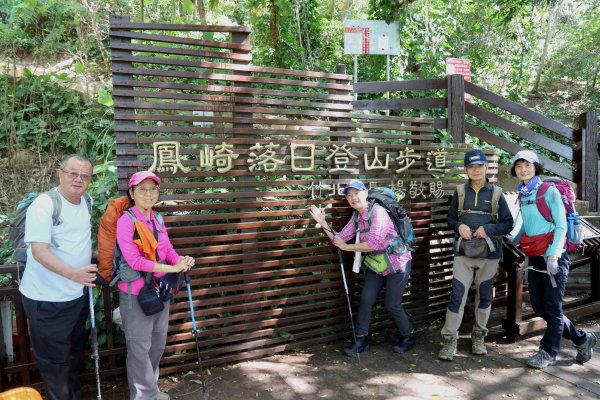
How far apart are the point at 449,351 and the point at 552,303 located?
1100mm

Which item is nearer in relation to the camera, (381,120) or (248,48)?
(248,48)

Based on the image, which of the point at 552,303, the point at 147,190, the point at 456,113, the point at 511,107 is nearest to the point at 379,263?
the point at 552,303

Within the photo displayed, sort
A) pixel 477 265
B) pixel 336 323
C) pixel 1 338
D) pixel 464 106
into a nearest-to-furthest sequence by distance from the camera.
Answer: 1. pixel 1 338
2. pixel 477 265
3. pixel 336 323
4. pixel 464 106

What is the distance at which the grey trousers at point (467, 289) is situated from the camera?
14.3 feet

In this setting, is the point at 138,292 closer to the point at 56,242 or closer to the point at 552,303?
the point at 56,242

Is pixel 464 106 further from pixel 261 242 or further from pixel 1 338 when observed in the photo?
pixel 1 338

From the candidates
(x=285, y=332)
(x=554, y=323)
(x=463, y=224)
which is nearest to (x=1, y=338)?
(x=285, y=332)

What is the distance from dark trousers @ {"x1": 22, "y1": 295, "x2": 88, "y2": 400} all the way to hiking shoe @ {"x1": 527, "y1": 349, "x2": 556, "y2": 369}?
13.5 ft

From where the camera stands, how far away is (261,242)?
432 centimetres

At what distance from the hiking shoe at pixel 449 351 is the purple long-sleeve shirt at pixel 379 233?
3.07ft

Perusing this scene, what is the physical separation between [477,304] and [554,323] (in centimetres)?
71

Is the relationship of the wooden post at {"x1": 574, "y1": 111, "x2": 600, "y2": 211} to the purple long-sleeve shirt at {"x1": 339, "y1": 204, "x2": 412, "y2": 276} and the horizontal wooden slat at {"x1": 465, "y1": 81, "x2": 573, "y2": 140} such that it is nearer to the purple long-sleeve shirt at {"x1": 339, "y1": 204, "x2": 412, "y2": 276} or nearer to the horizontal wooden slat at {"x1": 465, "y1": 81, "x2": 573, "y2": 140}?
the horizontal wooden slat at {"x1": 465, "y1": 81, "x2": 573, "y2": 140}

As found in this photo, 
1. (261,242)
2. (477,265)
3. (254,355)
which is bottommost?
(254,355)

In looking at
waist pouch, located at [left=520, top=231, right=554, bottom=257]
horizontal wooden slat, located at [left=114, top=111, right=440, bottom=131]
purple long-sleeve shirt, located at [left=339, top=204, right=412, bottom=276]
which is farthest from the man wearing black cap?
horizontal wooden slat, located at [left=114, top=111, right=440, bottom=131]
